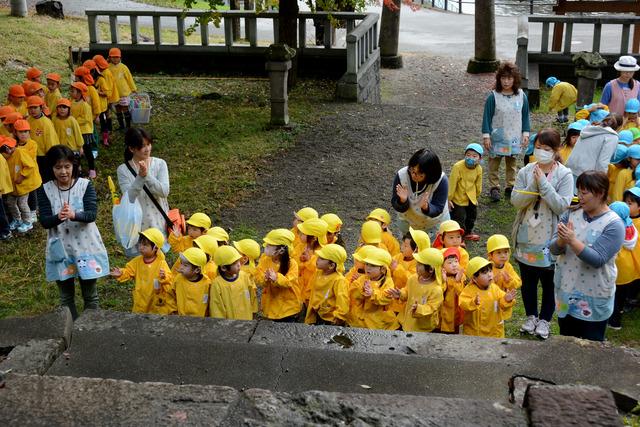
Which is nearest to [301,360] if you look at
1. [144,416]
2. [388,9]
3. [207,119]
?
[144,416]

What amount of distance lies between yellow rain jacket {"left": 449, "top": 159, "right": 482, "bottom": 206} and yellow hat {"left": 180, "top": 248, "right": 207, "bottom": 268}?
3488 millimetres

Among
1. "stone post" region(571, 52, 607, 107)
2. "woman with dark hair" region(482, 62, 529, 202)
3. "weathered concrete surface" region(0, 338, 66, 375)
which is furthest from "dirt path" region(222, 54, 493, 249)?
"weathered concrete surface" region(0, 338, 66, 375)

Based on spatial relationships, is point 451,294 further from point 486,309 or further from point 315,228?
point 315,228

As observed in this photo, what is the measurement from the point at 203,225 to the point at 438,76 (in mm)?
13644

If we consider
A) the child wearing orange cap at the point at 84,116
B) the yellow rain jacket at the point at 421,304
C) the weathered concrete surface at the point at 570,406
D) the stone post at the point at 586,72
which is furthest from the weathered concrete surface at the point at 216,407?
the stone post at the point at 586,72

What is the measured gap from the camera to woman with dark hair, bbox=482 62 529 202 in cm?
1012

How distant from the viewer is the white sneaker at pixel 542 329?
23.2ft

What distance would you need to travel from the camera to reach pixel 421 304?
630cm

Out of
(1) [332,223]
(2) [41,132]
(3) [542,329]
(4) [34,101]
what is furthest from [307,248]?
(4) [34,101]

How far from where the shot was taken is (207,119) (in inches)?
559

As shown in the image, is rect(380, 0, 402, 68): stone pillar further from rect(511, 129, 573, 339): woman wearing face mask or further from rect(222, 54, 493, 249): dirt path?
rect(511, 129, 573, 339): woman wearing face mask

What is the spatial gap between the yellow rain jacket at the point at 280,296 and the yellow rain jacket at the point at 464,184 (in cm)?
282

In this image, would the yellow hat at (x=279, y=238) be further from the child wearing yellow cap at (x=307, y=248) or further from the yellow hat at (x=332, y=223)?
the yellow hat at (x=332, y=223)

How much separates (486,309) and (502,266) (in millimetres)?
571
